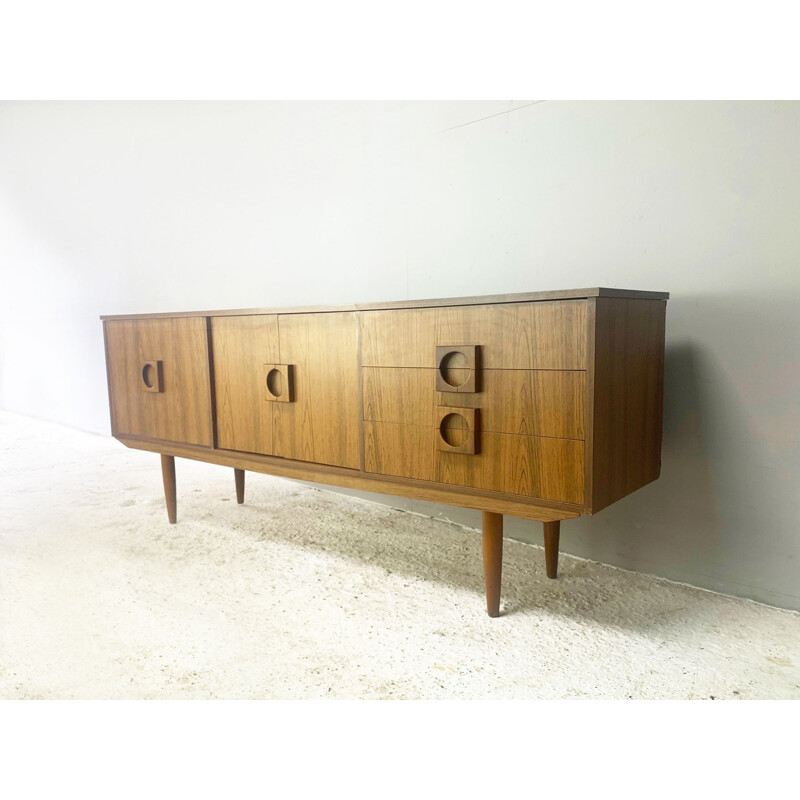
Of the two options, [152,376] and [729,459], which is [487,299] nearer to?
[729,459]

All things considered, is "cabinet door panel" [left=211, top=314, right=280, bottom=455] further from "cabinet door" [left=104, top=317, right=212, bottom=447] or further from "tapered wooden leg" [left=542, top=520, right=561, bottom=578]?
"tapered wooden leg" [left=542, top=520, right=561, bottom=578]

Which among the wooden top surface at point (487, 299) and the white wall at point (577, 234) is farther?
the white wall at point (577, 234)

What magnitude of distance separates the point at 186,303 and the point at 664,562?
243 cm

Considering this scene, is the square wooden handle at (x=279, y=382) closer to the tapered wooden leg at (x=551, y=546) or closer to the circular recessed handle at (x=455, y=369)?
the circular recessed handle at (x=455, y=369)

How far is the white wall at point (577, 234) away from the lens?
150 centimetres

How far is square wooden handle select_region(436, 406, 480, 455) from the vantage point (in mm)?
1396

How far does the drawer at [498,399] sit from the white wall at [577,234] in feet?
1.72

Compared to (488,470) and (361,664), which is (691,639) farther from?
(361,664)

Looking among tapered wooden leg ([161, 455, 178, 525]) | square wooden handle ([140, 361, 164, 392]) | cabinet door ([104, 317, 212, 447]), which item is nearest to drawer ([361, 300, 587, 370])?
cabinet door ([104, 317, 212, 447])

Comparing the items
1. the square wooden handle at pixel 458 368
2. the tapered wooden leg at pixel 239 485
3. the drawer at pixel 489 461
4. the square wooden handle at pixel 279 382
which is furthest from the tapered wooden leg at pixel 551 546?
the tapered wooden leg at pixel 239 485

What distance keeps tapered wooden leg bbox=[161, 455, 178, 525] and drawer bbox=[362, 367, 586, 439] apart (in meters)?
0.93

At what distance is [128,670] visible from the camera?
50.4 inches

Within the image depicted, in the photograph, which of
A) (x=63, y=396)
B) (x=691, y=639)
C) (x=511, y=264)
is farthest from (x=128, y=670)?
(x=63, y=396)

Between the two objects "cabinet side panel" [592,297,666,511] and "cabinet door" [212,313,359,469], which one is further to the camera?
"cabinet door" [212,313,359,469]
